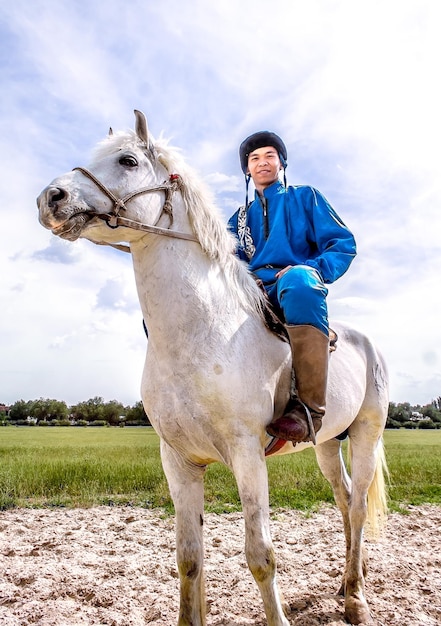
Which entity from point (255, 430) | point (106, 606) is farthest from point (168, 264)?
point (106, 606)

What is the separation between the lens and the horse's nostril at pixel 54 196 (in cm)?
261

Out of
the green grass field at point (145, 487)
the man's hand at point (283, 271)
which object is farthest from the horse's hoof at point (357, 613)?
the green grass field at point (145, 487)

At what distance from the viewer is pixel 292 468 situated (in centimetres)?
1033

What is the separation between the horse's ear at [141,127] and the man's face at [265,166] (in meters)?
1.21

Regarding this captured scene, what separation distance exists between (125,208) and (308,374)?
1.57 meters

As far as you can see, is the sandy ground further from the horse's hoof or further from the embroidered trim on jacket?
the embroidered trim on jacket

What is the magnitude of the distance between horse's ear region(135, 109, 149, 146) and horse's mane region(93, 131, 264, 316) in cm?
3

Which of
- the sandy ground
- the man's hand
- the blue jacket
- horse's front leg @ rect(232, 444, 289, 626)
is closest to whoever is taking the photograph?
horse's front leg @ rect(232, 444, 289, 626)

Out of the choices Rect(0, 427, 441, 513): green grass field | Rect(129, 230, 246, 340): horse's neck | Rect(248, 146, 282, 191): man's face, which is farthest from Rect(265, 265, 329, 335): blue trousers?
Rect(0, 427, 441, 513): green grass field

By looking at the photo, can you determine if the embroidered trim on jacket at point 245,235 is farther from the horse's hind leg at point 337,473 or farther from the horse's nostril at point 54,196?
the horse's hind leg at point 337,473

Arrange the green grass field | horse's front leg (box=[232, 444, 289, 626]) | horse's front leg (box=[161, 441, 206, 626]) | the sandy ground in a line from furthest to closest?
the green grass field, the sandy ground, horse's front leg (box=[161, 441, 206, 626]), horse's front leg (box=[232, 444, 289, 626])

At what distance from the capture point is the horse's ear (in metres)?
3.00

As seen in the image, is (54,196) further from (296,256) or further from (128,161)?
(296,256)

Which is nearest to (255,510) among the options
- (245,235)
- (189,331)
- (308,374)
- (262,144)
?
(308,374)
